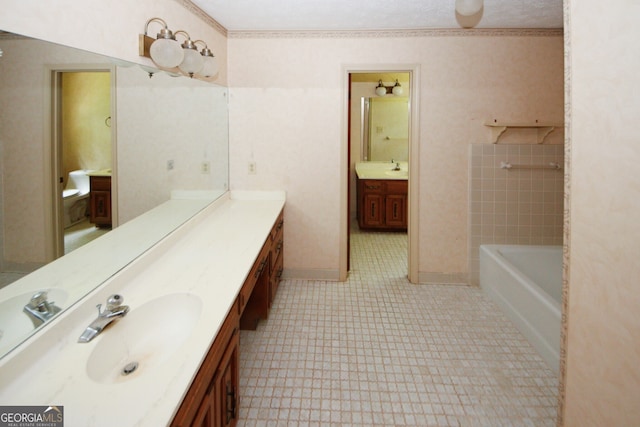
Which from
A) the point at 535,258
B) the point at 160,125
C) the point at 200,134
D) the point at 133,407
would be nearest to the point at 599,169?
the point at 133,407

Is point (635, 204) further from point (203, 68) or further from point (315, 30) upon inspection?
point (315, 30)

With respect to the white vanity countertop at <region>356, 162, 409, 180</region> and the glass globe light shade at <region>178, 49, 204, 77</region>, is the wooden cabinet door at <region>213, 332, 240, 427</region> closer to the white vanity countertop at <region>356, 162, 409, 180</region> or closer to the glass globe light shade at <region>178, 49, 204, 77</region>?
the glass globe light shade at <region>178, 49, 204, 77</region>

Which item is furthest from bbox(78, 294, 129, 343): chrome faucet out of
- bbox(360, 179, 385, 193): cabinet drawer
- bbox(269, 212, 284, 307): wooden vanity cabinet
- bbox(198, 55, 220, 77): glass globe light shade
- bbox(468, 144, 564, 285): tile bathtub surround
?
bbox(360, 179, 385, 193): cabinet drawer

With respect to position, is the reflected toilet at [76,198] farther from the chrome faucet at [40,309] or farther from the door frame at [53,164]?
the chrome faucet at [40,309]

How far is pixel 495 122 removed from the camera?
10.8 feet

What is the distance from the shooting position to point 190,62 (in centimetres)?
241

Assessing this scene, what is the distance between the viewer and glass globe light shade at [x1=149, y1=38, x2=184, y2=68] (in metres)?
2.02

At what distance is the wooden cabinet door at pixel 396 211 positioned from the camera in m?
5.21

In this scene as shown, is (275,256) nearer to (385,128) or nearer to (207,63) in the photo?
(207,63)

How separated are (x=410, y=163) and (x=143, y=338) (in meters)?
2.66

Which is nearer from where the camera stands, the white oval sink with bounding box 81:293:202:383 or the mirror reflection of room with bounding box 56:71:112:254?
the white oval sink with bounding box 81:293:202:383

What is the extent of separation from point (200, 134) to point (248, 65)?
3.26ft

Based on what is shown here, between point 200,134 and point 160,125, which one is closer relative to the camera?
point 160,125

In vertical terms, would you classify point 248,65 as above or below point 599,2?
above
